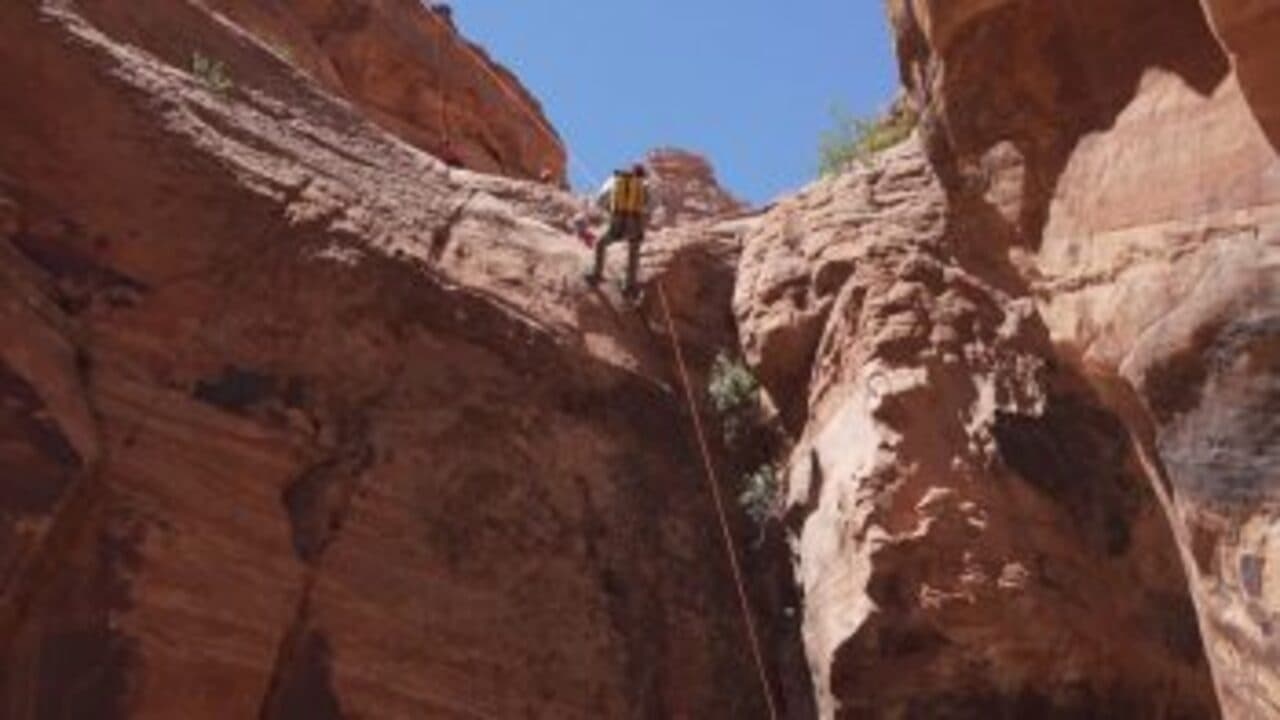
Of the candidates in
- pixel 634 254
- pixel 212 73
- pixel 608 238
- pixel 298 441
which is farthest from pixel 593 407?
pixel 212 73

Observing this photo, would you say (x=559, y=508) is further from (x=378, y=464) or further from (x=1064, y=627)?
(x=1064, y=627)

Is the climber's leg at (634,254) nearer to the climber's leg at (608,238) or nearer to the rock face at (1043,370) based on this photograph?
the climber's leg at (608,238)

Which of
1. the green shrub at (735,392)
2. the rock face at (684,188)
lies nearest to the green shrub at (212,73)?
the green shrub at (735,392)

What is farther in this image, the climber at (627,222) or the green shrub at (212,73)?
the climber at (627,222)

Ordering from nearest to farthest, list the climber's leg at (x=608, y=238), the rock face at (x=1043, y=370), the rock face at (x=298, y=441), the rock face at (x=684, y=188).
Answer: the rock face at (x=1043, y=370), the rock face at (x=298, y=441), the climber's leg at (x=608, y=238), the rock face at (x=684, y=188)

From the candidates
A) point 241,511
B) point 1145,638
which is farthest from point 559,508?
point 1145,638

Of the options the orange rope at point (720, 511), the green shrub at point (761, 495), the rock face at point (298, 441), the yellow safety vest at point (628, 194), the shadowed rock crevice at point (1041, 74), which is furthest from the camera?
the yellow safety vest at point (628, 194)

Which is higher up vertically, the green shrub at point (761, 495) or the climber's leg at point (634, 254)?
the climber's leg at point (634, 254)

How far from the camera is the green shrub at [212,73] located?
47.9ft

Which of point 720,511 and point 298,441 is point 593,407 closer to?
point 720,511

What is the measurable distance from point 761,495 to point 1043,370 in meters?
2.69

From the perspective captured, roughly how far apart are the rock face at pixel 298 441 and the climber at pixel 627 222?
478 millimetres

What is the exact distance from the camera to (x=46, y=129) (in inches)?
515

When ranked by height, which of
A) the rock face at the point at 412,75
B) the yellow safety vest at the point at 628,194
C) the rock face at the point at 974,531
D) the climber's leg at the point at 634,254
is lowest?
the rock face at the point at 974,531
